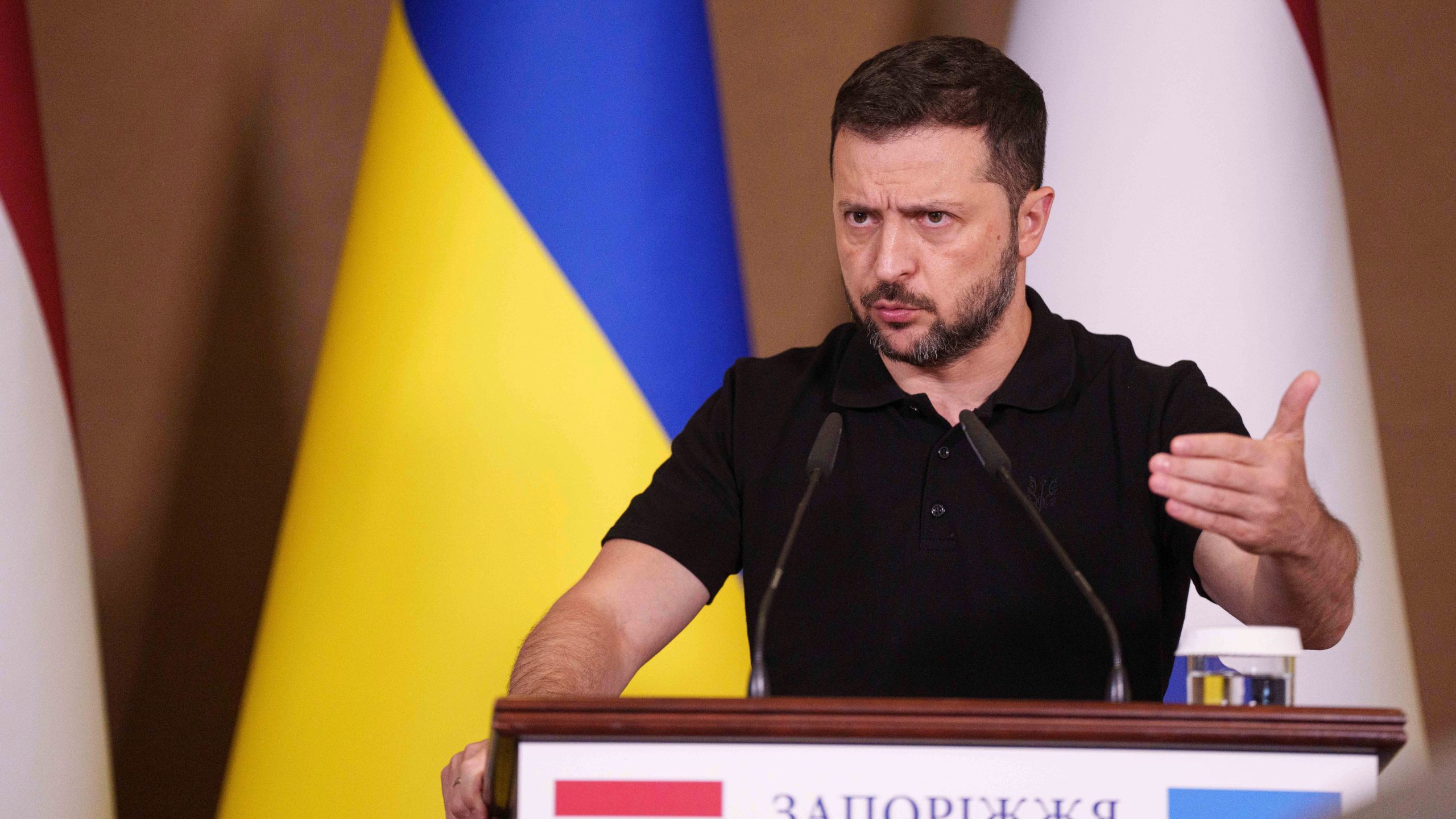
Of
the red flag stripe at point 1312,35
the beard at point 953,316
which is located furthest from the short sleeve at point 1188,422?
the red flag stripe at point 1312,35

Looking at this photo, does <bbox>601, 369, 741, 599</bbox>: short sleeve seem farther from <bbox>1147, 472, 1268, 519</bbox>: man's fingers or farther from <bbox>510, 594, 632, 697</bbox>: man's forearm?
<bbox>1147, 472, 1268, 519</bbox>: man's fingers

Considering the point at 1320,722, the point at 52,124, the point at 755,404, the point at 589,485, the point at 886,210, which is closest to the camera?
the point at 1320,722

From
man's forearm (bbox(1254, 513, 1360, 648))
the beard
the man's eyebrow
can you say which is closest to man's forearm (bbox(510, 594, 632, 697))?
the beard

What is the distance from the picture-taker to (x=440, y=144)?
2.07 meters

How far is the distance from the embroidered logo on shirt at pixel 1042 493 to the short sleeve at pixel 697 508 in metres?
0.38

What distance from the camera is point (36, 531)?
1894 millimetres

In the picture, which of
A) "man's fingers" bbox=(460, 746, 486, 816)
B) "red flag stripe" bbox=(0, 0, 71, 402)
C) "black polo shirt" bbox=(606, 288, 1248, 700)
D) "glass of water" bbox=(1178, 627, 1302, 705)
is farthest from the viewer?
"red flag stripe" bbox=(0, 0, 71, 402)

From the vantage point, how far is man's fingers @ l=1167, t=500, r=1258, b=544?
1.03 meters

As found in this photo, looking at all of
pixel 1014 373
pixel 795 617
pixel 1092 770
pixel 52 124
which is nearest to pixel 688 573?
pixel 795 617

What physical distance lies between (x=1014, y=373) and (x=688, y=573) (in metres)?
0.50

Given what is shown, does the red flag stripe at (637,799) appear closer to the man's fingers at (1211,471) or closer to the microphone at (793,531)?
the microphone at (793,531)

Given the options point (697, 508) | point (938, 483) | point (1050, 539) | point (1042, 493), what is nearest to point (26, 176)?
point (697, 508)

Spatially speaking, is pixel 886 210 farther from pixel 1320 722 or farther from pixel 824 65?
pixel 824 65

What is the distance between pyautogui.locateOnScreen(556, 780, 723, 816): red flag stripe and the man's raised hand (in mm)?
425
